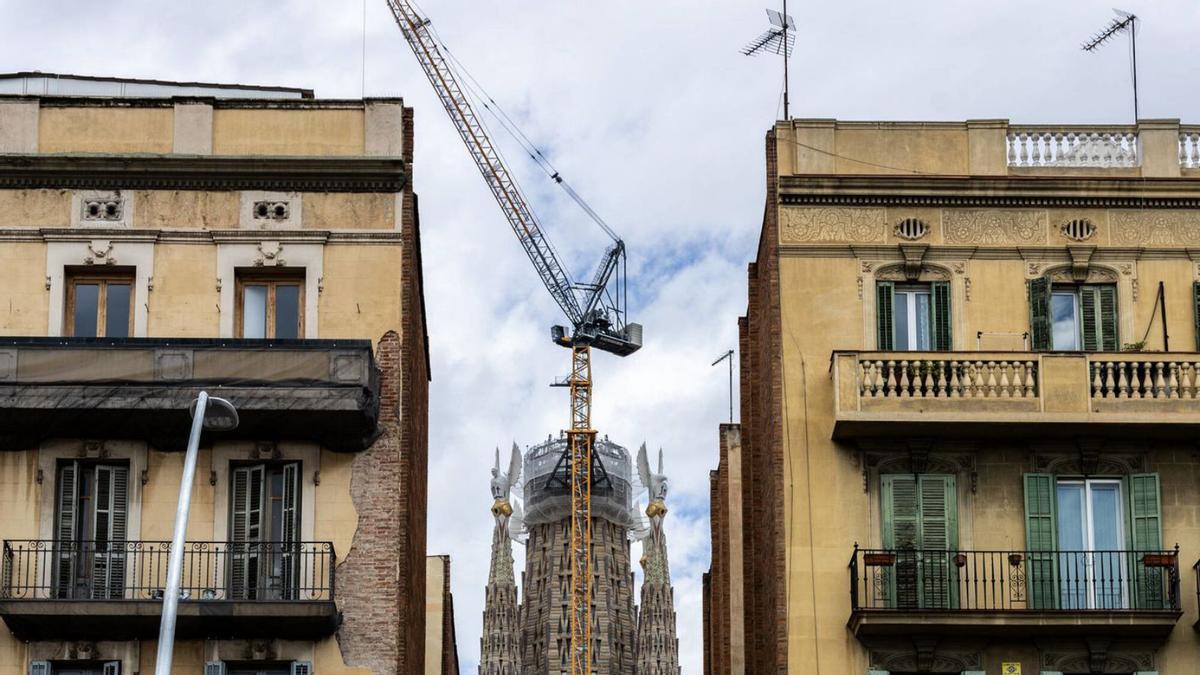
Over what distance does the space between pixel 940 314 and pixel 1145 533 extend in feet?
18.1

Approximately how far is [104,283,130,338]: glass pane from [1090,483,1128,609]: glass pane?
18005mm

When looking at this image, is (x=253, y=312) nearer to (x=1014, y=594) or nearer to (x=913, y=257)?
(x=913, y=257)

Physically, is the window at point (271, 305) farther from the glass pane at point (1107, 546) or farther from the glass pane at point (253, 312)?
the glass pane at point (1107, 546)

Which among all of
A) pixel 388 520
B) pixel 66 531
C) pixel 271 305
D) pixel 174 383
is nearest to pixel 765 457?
pixel 388 520

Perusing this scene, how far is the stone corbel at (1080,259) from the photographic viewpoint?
42938 mm


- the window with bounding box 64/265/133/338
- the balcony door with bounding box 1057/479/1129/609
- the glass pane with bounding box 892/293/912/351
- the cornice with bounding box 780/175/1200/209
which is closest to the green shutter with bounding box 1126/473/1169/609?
the balcony door with bounding box 1057/479/1129/609

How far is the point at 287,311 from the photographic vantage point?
1671 inches

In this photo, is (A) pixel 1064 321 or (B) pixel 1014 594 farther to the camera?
(A) pixel 1064 321

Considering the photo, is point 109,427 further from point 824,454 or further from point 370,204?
point 824,454

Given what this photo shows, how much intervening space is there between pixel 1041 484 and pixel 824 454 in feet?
13.0

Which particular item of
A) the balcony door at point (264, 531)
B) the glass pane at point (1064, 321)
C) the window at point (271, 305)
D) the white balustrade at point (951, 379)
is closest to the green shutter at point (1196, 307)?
the glass pane at point (1064, 321)

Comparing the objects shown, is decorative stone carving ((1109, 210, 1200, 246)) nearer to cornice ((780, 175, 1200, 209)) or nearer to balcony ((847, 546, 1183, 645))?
cornice ((780, 175, 1200, 209))

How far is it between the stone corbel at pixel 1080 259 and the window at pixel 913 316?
94.2 inches

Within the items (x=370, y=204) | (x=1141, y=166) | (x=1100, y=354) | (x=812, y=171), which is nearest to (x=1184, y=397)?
(x=1100, y=354)
